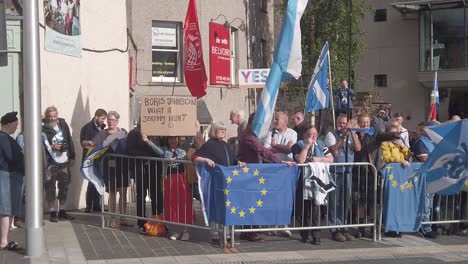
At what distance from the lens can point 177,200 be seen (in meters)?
9.30

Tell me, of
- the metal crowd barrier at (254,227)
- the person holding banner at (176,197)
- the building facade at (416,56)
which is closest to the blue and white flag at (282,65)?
the metal crowd barrier at (254,227)

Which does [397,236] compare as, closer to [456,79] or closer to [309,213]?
[309,213]

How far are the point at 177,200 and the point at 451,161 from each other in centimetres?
387

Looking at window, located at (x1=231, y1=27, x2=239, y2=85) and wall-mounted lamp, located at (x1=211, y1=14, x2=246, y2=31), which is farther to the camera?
window, located at (x1=231, y1=27, x2=239, y2=85)

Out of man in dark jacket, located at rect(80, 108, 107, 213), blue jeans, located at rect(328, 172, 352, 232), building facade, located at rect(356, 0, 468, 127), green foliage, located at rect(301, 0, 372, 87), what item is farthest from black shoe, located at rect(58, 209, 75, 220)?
building facade, located at rect(356, 0, 468, 127)

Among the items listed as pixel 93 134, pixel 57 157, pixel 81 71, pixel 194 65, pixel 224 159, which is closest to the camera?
pixel 224 159

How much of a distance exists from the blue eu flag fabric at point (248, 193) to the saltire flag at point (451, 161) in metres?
1.97

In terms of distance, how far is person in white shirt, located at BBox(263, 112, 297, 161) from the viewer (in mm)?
9406

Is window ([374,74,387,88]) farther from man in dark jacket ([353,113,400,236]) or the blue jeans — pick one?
the blue jeans

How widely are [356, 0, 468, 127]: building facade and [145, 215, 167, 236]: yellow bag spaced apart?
24230 mm

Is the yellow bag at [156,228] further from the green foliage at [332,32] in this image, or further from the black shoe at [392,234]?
the green foliage at [332,32]

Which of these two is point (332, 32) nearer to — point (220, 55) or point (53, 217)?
point (220, 55)

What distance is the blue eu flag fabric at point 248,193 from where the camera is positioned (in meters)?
8.60

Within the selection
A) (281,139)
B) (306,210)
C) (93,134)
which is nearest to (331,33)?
(93,134)
